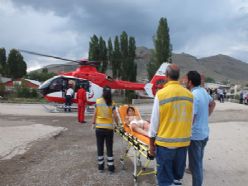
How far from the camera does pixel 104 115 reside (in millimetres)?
6324

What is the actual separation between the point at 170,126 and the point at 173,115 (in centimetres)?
16

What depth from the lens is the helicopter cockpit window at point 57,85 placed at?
18680 millimetres

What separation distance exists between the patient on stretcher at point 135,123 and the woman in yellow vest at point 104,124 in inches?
18.9

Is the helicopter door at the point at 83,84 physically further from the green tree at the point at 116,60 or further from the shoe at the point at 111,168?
the green tree at the point at 116,60

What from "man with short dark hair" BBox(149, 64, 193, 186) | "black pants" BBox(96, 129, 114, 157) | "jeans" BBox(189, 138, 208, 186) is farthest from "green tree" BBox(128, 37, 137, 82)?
"man with short dark hair" BBox(149, 64, 193, 186)

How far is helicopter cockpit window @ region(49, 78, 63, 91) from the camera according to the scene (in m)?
18.7

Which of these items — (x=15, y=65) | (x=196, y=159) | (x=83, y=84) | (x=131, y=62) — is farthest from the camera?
(x=15, y=65)

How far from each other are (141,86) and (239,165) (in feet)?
47.1

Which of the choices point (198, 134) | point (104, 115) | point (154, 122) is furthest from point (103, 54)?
point (154, 122)

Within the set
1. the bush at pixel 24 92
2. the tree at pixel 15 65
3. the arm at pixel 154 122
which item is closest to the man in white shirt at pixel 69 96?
the arm at pixel 154 122

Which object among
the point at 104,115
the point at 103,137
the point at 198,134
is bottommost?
the point at 103,137

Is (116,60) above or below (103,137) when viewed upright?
above

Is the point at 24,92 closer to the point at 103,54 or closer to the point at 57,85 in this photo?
the point at 103,54

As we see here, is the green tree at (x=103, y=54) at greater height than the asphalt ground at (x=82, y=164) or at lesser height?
greater
